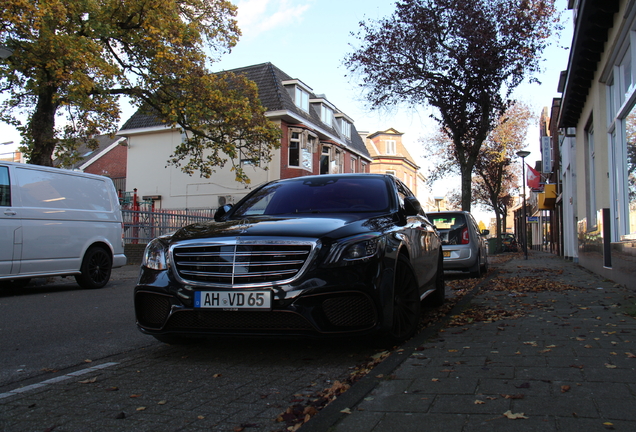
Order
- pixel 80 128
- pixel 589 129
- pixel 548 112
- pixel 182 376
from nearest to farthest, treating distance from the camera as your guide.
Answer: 1. pixel 182 376
2. pixel 589 129
3. pixel 80 128
4. pixel 548 112

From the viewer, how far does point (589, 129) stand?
14.2 meters

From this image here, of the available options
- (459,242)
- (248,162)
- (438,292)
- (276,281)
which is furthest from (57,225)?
(248,162)

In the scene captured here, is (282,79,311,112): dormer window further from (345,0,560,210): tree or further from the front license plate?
the front license plate

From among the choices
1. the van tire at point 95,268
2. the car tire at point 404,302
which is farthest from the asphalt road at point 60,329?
the car tire at point 404,302

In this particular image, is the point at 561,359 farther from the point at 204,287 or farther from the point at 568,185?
the point at 568,185

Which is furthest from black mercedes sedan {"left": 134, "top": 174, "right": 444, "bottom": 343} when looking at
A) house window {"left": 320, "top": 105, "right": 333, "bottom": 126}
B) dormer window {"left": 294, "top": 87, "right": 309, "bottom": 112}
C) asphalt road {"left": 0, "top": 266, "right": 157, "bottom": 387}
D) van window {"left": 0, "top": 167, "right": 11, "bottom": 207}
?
house window {"left": 320, "top": 105, "right": 333, "bottom": 126}

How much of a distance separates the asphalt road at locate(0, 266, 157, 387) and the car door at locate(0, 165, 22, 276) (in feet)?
1.79

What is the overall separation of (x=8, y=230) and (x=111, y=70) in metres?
7.62

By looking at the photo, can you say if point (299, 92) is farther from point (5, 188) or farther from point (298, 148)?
point (5, 188)

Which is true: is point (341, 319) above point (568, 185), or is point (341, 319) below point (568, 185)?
below

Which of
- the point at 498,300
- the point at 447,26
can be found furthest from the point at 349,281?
the point at 447,26

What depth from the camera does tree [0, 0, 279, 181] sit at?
13.9 m

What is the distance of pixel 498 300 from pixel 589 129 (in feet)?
28.3

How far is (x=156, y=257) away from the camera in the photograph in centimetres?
431
